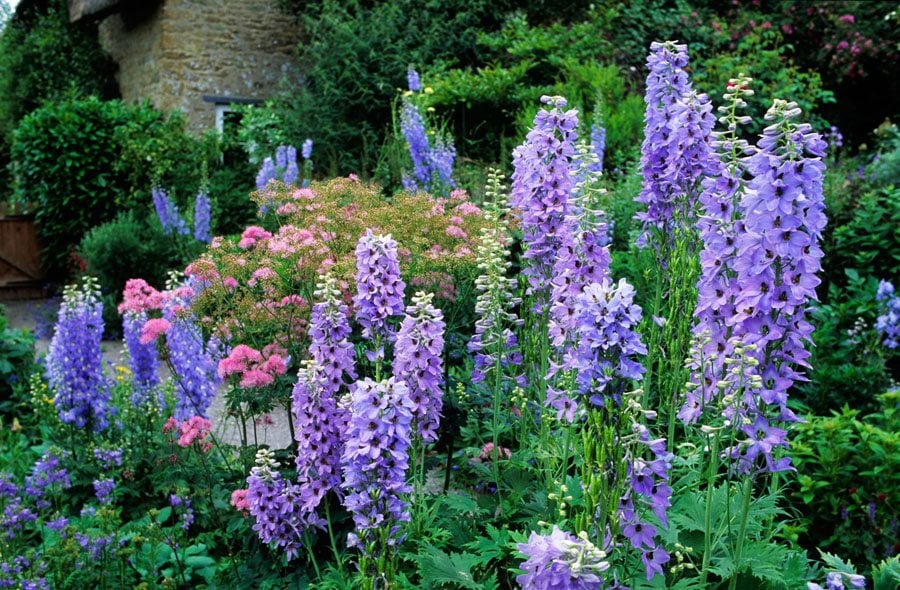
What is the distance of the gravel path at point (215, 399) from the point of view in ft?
17.3

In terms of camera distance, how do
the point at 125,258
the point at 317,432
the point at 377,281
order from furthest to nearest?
the point at 125,258
the point at 377,281
the point at 317,432

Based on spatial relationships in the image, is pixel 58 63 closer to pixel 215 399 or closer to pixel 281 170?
pixel 281 170

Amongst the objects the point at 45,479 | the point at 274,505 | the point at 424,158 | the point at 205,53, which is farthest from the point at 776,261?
the point at 205,53

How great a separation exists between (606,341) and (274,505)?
1530 millimetres

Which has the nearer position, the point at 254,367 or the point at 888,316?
the point at 254,367

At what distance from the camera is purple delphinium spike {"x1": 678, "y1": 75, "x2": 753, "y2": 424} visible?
2.36 metres

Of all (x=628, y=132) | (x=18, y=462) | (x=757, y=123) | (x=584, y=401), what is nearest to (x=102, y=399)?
(x=18, y=462)

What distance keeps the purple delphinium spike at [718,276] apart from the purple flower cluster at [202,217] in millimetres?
7016

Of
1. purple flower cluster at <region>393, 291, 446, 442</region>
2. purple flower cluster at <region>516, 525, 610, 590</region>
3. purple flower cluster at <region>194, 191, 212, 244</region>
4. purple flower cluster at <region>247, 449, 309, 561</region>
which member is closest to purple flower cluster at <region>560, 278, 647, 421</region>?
purple flower cluster at <region>516, 525, 610, 590</region>

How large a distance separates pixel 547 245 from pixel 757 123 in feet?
28.2

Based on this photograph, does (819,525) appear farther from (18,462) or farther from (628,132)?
(628,132)

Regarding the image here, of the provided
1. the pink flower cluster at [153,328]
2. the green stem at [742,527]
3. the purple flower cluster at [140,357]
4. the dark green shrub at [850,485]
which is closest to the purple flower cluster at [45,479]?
the purple flower cluster at [140,357]

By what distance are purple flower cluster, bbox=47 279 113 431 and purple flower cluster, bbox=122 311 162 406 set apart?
7.2 inches

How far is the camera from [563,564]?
5.46 feet
